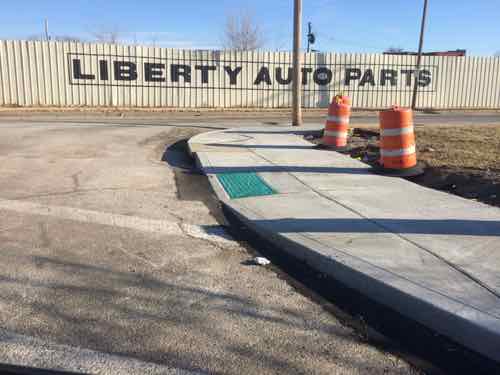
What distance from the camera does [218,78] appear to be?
88.4 feet

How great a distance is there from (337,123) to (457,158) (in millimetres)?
2979

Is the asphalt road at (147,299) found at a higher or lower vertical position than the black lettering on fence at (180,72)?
lower

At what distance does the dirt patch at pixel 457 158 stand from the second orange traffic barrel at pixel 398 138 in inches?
14.5

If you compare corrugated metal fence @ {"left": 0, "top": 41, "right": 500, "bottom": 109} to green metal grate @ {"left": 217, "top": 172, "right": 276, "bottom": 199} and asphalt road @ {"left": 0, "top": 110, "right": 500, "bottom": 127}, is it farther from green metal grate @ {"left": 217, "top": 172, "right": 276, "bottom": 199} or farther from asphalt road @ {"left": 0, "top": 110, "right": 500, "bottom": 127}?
green metal grate @ {"left": 217, "top": 172, "right": 276, "bottom": 199}

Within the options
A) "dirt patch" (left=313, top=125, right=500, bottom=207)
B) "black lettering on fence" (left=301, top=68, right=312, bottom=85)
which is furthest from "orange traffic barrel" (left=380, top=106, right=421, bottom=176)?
"black lettering on fence" (left=301, top=68, right=312, bottom=85)

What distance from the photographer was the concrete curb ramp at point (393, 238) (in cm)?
329

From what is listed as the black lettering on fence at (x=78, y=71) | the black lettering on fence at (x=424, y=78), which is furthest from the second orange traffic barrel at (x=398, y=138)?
the black lettering on fence at (x=424, y=78)

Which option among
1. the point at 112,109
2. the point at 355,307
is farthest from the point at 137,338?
the point at 112,109

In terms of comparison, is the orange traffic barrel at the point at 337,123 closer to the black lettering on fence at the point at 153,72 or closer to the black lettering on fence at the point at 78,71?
the black lettering on fence at the point at 153,72

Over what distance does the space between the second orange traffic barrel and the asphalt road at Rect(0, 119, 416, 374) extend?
127 inches

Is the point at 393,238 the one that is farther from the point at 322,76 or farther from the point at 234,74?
the point at 322,76

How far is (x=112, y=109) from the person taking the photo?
24250mm

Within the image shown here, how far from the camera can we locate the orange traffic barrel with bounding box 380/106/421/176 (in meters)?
7.94

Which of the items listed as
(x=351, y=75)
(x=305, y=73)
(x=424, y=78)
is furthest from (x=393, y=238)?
(x=424, y=78)
